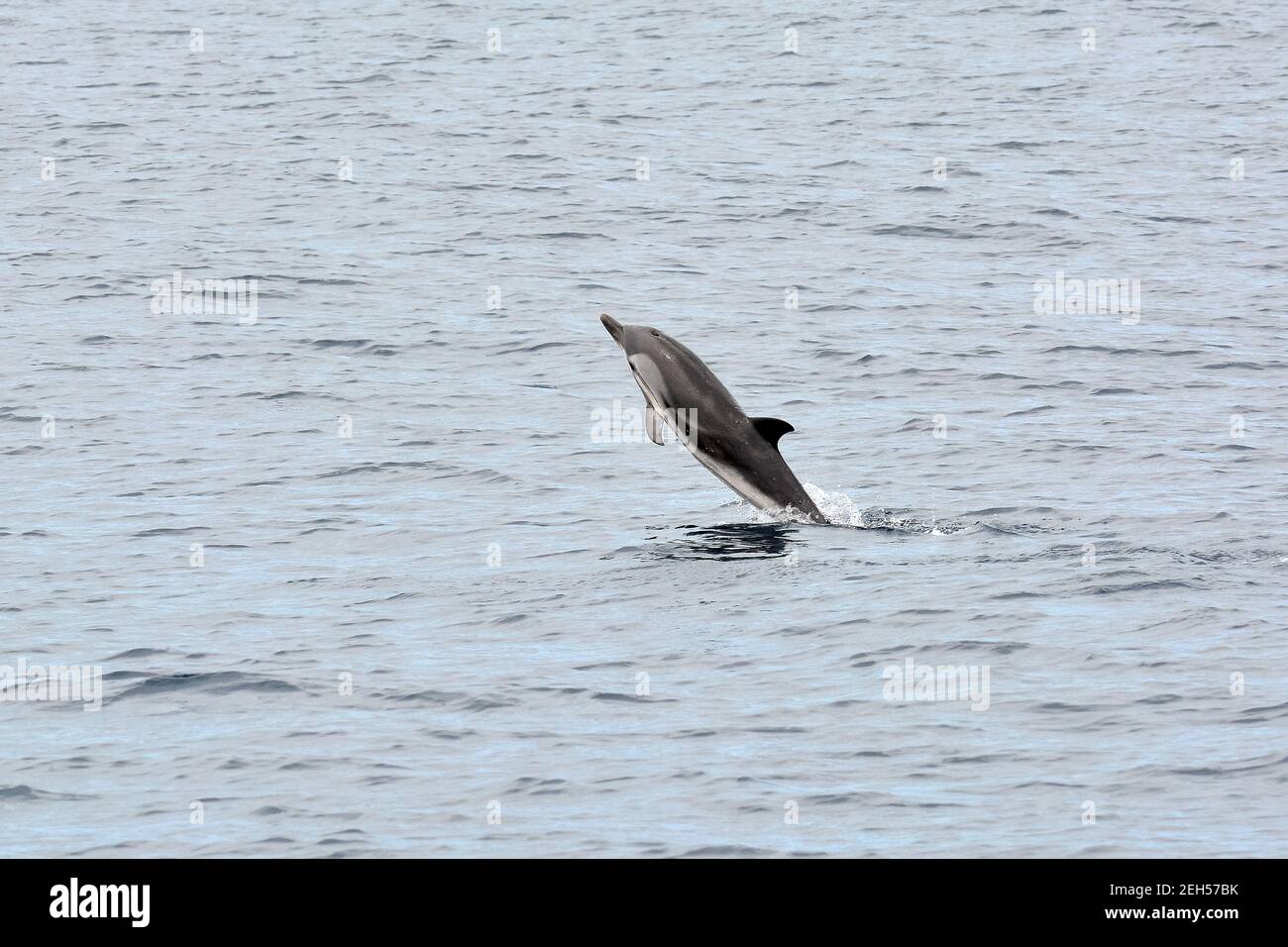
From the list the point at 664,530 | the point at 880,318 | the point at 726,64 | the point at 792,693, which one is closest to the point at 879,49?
the point at 726,64

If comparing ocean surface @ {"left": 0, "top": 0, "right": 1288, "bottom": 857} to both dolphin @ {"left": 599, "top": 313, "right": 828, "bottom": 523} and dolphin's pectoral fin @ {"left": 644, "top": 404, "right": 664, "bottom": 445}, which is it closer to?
dolphin @ {"left": 599, "top": 313, "right": 828, "bottom": 523}

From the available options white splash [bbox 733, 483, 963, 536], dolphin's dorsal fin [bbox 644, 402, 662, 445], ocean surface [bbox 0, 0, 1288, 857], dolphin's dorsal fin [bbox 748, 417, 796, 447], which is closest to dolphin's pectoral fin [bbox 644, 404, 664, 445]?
dolphin's dorsal fin [bbox 644, 402, 662, 445]

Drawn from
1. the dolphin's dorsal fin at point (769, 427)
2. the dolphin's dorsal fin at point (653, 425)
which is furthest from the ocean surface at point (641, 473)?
the dolphin's dorsal fin at point (653, 425)

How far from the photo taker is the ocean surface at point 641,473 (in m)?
13.1

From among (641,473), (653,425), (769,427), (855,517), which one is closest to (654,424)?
(653,425)

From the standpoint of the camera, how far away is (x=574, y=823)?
12375 mm

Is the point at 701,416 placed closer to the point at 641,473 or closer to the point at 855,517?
the point at 855,517

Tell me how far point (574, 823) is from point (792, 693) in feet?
9.70

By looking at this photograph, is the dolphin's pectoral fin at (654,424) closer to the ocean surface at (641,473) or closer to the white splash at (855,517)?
the ocean surface at (641,473)

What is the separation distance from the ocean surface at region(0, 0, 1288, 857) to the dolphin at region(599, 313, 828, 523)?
2.79 ft

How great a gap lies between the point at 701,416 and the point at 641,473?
4.82 m

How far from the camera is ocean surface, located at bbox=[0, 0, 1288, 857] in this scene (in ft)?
43.0

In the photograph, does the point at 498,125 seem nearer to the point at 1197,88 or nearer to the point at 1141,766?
the point at 1197,88

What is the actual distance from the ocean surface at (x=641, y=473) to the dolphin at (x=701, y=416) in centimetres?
85
